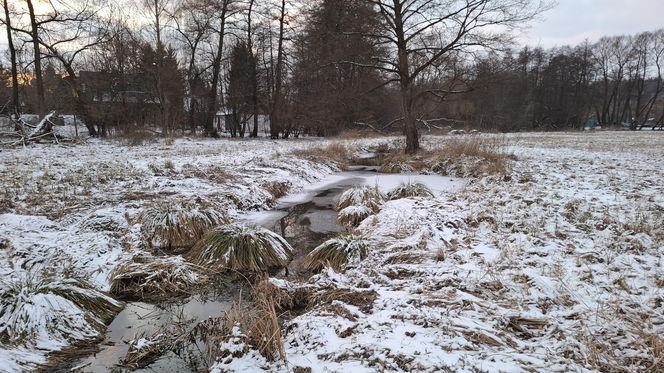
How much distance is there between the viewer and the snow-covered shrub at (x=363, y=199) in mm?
7535

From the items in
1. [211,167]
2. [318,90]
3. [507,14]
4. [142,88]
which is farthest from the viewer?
[142,88]

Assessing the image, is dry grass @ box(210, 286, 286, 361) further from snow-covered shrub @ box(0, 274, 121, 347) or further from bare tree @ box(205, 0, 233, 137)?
bare tree @ box(205, 0, 233, 137)

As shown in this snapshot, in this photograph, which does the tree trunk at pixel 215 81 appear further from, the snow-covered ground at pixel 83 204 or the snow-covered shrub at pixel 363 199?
the snow-covered shrub at pixel 363 199

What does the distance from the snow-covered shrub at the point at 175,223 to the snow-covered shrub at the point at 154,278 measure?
920 mm

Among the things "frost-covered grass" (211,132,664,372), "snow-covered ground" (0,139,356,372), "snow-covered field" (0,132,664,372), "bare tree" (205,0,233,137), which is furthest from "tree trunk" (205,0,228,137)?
"frost-covered grass" (211,132,664,372)

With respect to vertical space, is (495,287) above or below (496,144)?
below

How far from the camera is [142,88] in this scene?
2523cm

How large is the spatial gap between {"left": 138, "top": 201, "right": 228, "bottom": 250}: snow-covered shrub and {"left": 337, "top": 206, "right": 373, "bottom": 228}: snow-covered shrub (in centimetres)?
212

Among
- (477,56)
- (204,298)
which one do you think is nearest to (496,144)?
(477,56)

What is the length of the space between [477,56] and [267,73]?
64.1ft

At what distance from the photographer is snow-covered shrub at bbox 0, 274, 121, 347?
315 cm

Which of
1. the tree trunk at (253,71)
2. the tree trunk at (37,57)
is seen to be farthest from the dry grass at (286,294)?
the tree trunk at (253,71)

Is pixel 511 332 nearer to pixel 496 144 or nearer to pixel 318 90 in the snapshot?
pixel 496 144

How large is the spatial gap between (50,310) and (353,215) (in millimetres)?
4682
